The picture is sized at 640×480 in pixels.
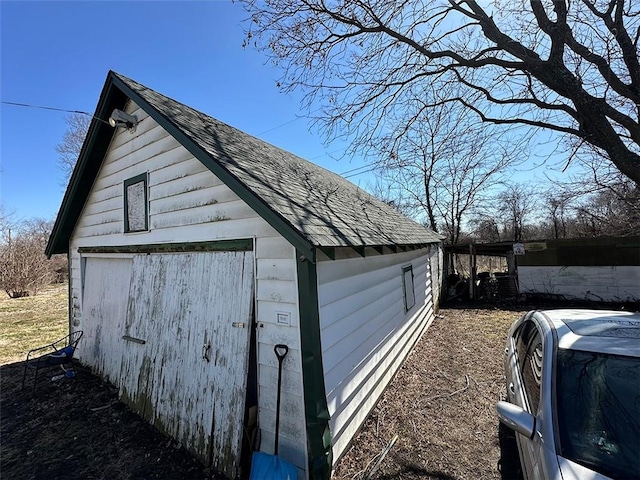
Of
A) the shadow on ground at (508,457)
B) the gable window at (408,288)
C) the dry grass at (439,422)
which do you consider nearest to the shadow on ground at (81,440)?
the dry grass at (439,422)

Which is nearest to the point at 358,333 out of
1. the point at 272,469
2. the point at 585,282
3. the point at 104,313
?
the point at 272,469

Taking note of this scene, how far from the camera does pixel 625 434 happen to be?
A: 6.73ft

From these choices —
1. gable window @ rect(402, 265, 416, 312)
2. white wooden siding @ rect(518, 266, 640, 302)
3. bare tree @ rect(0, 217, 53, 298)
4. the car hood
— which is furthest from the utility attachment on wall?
bare tree @ rect(0, 217, 53, 298)

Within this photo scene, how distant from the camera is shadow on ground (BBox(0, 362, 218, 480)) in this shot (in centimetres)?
366

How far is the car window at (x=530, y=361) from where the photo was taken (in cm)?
265

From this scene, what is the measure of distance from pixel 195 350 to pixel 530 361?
390 centimetres

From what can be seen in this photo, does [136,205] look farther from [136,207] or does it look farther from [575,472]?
[575,472]

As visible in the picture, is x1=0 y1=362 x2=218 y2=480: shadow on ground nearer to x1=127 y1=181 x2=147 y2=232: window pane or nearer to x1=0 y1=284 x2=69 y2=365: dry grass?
x1=127 y1=181 x2=147 y2=232: window pane

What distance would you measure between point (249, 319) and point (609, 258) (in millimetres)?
14126

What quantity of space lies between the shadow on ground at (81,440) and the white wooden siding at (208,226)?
3.74 ft

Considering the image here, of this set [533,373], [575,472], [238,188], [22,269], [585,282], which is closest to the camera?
[575,472]

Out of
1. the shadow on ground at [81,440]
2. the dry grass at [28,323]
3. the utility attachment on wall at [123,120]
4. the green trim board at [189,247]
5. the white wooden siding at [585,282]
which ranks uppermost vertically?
the utility attachment on wall at [123,120]

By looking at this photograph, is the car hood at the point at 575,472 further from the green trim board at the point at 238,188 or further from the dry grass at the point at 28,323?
the dry grass at the point at 28,323

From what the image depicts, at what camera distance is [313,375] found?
319cm
